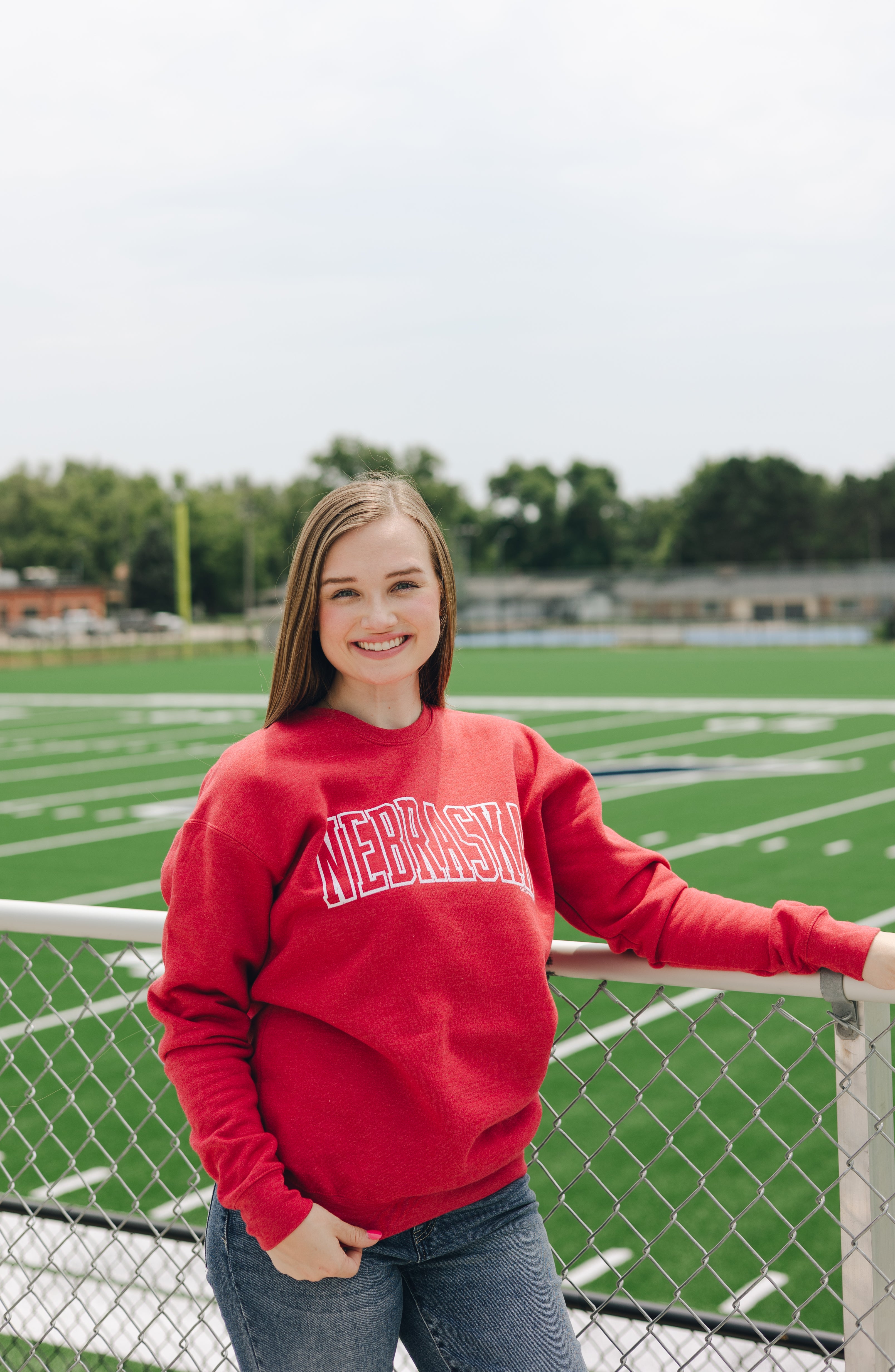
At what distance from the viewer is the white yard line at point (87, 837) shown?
40.4ft

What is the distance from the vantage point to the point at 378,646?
2033 mm

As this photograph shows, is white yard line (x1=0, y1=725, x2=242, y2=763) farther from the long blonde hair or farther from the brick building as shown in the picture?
the brick building

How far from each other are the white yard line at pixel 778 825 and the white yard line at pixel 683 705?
10299 millimetres

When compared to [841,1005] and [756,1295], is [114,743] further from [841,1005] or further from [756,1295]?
[841,1005]

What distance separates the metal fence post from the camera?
1.93 m

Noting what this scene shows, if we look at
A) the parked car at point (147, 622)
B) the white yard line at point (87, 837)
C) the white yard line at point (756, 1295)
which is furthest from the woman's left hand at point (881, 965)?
the parked car at point (147, 622)

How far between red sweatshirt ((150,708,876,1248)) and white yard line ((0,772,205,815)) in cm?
1360

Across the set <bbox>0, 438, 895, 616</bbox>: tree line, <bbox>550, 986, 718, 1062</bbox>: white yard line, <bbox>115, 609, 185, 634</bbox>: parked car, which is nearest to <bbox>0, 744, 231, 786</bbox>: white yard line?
<bbox>550, 986, 718, 1062</bbox>: white yard line

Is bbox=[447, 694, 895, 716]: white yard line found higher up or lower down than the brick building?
lower down

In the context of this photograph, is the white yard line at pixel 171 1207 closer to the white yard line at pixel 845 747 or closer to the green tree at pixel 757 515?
the white yard line at pixel 845 747

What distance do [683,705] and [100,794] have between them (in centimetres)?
1440

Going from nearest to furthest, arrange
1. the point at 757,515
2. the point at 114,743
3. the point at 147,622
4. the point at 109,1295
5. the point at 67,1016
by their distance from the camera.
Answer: the point at 109,1295 < the point at 67,1016 < the point at 114,743 < the point at 147,622 < the point at 757,515

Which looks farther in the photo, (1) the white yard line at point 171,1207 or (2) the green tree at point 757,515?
(2) the green tree at point 757,515

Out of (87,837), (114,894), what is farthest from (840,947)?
(87,837)
